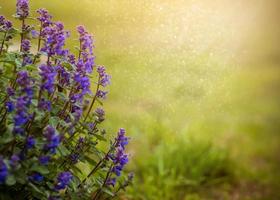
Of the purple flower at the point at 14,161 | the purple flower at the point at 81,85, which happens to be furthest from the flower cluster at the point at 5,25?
the purple flower at the point at 14,161

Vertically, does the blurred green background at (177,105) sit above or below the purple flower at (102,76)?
above

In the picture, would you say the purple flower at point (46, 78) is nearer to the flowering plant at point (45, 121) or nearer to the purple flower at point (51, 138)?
the flowering plant at point (45, 121)

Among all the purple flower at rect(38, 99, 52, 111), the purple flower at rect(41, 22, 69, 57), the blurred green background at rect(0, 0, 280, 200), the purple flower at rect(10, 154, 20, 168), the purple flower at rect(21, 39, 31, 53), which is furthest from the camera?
the blurred green background at rect(0, 0, 280, 200)

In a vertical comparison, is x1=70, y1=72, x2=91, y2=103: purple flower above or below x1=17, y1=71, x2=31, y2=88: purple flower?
above

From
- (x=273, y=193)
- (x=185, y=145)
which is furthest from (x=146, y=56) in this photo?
(x=273, y=193)

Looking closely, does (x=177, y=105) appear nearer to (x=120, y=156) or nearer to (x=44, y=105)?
(x=120, y=156)

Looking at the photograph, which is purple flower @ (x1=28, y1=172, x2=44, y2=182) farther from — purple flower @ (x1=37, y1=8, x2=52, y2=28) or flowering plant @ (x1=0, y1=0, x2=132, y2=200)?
purple flower @ (x1=37, y1=8, x2=52, y2=28)

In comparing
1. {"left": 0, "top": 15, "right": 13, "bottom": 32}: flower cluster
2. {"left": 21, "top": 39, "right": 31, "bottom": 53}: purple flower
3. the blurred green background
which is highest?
the blurred green background

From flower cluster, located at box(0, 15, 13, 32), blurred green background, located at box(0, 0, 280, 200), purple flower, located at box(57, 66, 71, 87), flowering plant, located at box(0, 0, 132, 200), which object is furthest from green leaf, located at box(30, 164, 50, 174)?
blurred green background, located at box(0, 0, 280, 200)
